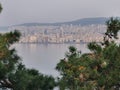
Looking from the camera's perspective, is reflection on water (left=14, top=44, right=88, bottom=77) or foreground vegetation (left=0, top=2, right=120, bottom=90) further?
reflection on water (left=14, top=44, right=88, bottom=77)

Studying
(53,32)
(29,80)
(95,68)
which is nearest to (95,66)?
(95,68)

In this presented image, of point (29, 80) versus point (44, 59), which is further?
point (44, 59)

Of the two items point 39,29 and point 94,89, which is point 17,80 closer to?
point 94,89

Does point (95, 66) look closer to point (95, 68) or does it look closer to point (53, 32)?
point (95, 68)

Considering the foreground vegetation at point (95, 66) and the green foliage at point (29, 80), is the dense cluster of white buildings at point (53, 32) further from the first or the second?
the foreground vegetation at point (95, 66)

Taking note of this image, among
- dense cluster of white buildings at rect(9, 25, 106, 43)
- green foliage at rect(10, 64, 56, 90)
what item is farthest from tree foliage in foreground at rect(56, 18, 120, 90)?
dense cluster of white buildings at rect(9, 25, 106, 43)

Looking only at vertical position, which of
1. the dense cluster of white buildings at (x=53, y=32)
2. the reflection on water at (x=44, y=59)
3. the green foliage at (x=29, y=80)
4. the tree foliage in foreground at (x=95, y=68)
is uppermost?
the tree foliage in foreground at (x=95, y=68)

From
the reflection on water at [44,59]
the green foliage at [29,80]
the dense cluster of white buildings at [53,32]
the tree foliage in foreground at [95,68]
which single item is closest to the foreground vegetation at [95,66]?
the tree foliage in foreground at [95,68]

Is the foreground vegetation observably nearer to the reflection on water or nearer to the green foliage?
the reflection on water

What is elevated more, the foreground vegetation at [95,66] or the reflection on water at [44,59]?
the foreground vegetation at [95,66]
